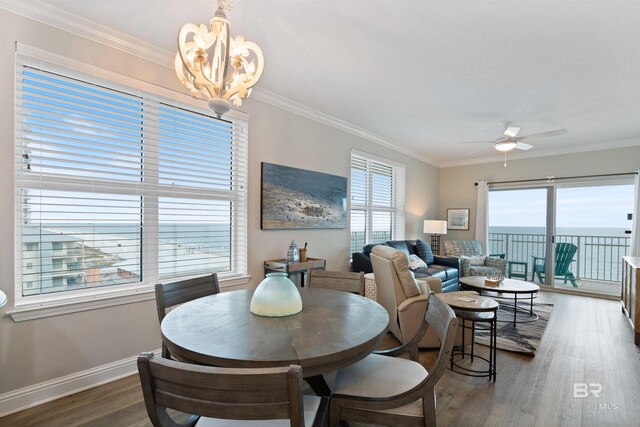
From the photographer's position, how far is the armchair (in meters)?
5.23

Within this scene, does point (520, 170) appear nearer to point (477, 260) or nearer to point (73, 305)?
Answer: point (477, 260)

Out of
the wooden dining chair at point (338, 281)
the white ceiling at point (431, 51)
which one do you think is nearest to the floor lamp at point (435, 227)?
the white ceiling at point (431, 51)

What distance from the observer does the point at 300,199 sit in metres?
3.71

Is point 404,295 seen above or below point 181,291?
below

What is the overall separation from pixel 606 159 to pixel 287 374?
6.71 metres

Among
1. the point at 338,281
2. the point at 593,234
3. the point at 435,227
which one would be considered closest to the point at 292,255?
the point at 338,281

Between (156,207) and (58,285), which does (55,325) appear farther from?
(156,207)

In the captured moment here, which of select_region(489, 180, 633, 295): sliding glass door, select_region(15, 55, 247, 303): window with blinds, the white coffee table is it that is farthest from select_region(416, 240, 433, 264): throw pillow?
select_region(15, 55, 247, 303): window with blinds

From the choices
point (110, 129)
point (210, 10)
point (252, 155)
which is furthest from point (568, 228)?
point (110, 129)

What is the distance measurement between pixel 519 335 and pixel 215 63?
3866 mm

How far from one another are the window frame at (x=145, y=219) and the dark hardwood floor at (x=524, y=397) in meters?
0.63

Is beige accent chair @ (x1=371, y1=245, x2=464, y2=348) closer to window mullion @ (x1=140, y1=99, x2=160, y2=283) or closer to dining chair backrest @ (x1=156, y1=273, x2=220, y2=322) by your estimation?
dining chair backrest @ (x1=156, y1=273, x2=220, y2=322)

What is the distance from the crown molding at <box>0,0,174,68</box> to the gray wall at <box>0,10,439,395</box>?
4 cm

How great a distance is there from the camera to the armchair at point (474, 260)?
5.23m
